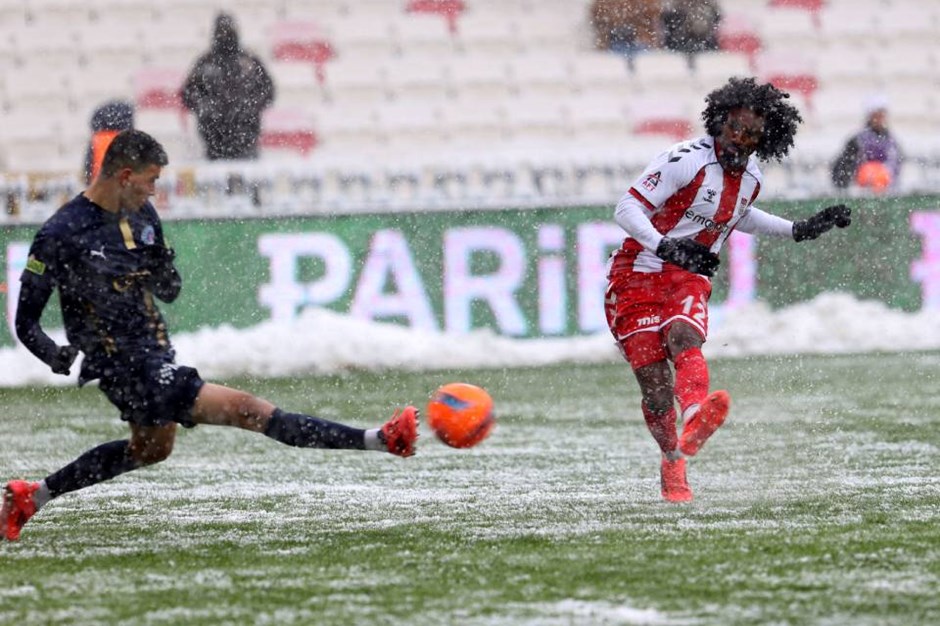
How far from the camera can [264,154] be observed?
18281mm

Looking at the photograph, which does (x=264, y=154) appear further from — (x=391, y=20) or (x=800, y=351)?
(x=800, y=351)

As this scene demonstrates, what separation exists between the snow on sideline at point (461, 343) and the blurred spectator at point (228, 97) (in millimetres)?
2657

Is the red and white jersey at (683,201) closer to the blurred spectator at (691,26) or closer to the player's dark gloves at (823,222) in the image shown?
the player's dark gloves at (823,222)

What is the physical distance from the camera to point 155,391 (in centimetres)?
651

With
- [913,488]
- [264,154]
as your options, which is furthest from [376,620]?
[264,154]

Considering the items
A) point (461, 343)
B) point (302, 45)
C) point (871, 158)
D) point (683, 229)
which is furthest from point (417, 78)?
point (683, 229)

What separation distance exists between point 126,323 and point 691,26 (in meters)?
15.1

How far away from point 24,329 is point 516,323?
8341 millimetres

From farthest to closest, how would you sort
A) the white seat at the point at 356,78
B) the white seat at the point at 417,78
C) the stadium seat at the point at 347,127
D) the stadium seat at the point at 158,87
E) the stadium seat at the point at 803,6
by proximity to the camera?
the stadium seat at the point at 803,6 < the white seat at the point at 417,78 < the white seat at the point at 356,78 < the stadium seat at the point at 347,127 < the stadium seat at the point at 158,87

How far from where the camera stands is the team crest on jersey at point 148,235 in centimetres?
675

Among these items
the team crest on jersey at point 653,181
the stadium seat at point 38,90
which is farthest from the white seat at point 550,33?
the team crest on jersey at point 653,181

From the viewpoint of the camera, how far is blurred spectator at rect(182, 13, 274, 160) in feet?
52.4

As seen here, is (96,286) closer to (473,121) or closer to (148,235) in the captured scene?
(148,235)

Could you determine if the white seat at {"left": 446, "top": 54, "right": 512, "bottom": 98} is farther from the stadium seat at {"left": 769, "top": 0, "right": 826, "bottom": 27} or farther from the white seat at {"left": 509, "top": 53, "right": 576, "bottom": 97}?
the stadium seat at {"left": 769, "top": 0, "right": 826, "bottom": 27}
